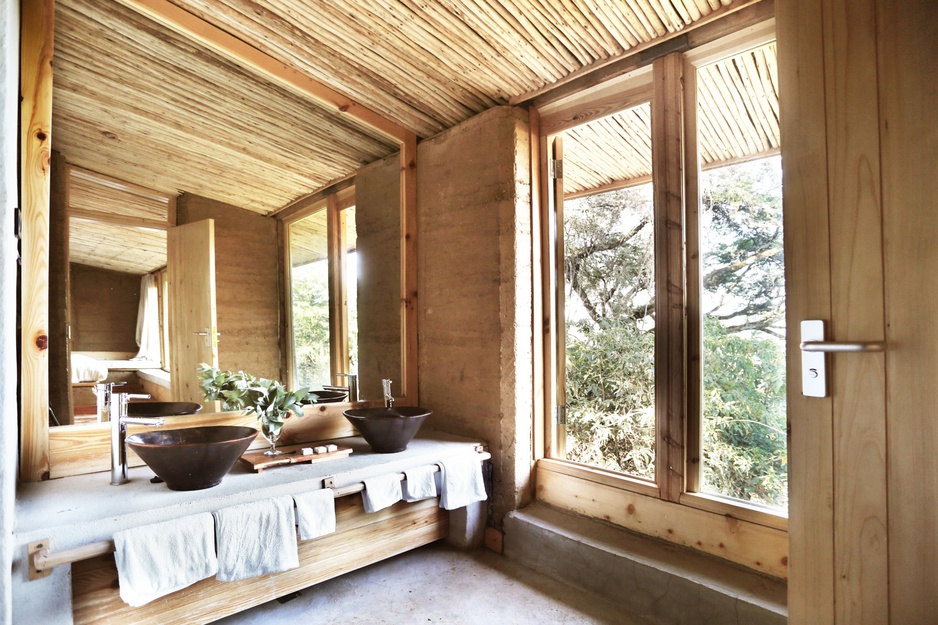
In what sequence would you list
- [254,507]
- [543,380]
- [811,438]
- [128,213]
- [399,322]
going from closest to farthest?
1. [811,438]
2. [254,507]
3. [128,213]
4. [543,380]
5. [399,322]

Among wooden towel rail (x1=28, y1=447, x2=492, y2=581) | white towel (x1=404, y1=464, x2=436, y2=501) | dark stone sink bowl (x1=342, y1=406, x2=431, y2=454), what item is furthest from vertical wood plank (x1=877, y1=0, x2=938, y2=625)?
wooden towel rail (x1=28, y1=447, x2=492, y2=581)

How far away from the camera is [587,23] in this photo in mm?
1974

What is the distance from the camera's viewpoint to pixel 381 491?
1942mm

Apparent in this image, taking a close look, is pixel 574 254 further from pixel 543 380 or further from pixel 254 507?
pixel 254 507

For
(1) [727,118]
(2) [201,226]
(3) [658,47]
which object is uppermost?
(3) [658,47]

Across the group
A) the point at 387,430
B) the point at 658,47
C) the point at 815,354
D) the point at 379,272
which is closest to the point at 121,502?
the point at 387,430

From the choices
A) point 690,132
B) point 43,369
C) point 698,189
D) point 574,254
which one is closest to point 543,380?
point 574,254

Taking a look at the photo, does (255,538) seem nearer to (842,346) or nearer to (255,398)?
(255,398)

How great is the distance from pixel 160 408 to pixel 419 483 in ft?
3.64

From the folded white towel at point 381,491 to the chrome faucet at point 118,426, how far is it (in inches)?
31.9

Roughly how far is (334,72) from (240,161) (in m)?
0.64

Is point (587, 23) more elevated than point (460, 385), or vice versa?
point (587, 23)

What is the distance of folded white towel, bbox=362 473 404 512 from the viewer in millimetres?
1910

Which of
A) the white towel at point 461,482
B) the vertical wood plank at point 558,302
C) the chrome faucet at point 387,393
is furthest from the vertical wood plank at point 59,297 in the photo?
the vertical wood plank at point 558,302
